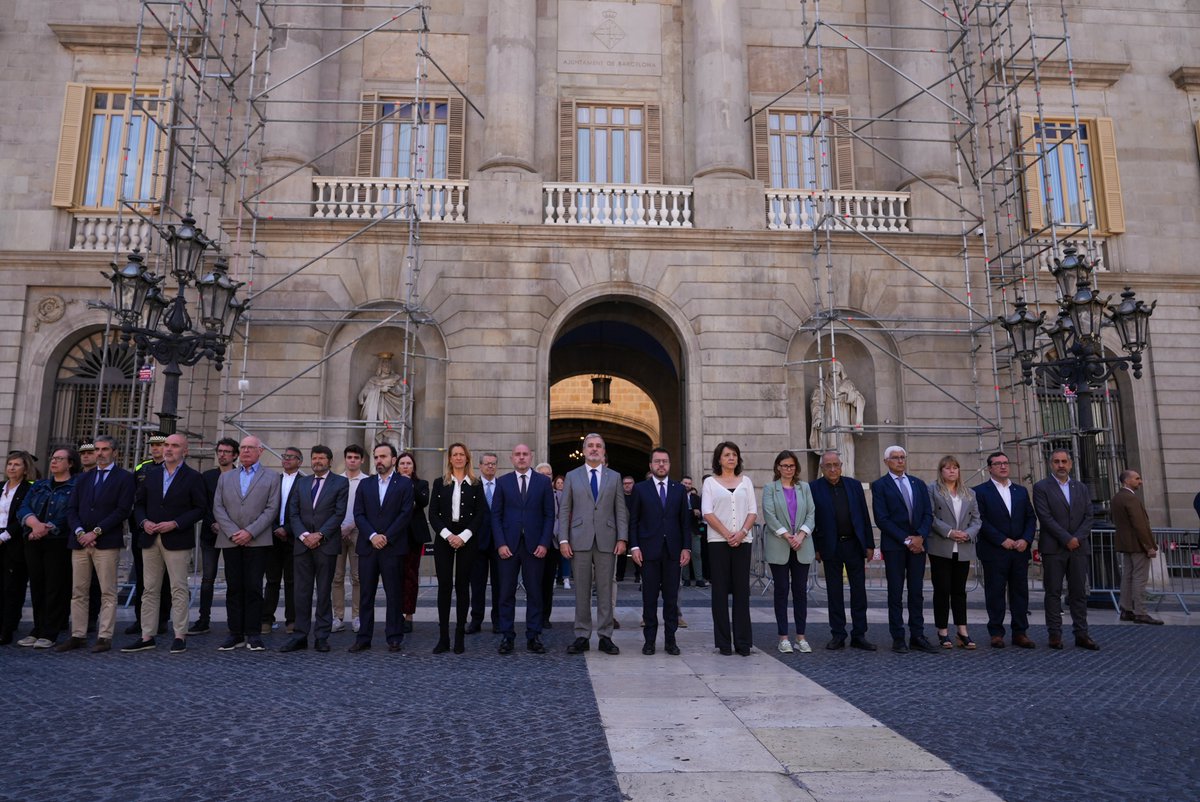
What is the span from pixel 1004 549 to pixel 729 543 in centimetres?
303

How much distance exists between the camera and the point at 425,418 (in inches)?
703

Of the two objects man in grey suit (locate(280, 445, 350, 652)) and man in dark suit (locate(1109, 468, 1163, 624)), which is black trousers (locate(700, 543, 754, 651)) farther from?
man in dark suit (locate(1109, 468, 1163, 624))

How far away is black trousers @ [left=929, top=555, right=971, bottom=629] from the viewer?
885 cm

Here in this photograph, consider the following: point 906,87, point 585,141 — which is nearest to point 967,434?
point 906,87

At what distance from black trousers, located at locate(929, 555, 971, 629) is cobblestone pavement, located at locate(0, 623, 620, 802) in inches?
151

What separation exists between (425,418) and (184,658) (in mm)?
10020

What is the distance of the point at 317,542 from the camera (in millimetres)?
8594

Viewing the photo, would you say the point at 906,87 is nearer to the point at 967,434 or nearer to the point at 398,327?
the point at 967,434

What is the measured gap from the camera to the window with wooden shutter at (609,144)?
1991cm

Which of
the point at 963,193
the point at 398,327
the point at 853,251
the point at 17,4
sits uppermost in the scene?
the point at 17,4

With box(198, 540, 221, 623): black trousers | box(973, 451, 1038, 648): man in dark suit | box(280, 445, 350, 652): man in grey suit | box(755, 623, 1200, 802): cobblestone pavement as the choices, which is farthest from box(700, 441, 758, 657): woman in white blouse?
box(198, 540, 221, 623): black trousers

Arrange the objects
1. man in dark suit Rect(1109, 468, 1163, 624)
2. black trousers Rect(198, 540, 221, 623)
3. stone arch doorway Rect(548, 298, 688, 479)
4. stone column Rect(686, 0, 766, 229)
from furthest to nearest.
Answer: stone arch doorway Rect(548, 298, 688, 479)
stone column Rect(686, 0, 766, 229)
man in dark suit Rect(1109, 468, 1163, 624)
black trousers Rect(198, 540, 221, 623)

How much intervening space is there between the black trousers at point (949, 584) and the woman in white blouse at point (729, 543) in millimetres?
2072

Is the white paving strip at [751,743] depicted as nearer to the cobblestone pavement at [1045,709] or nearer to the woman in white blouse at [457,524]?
the cobblestone pavement at [1045,709]
